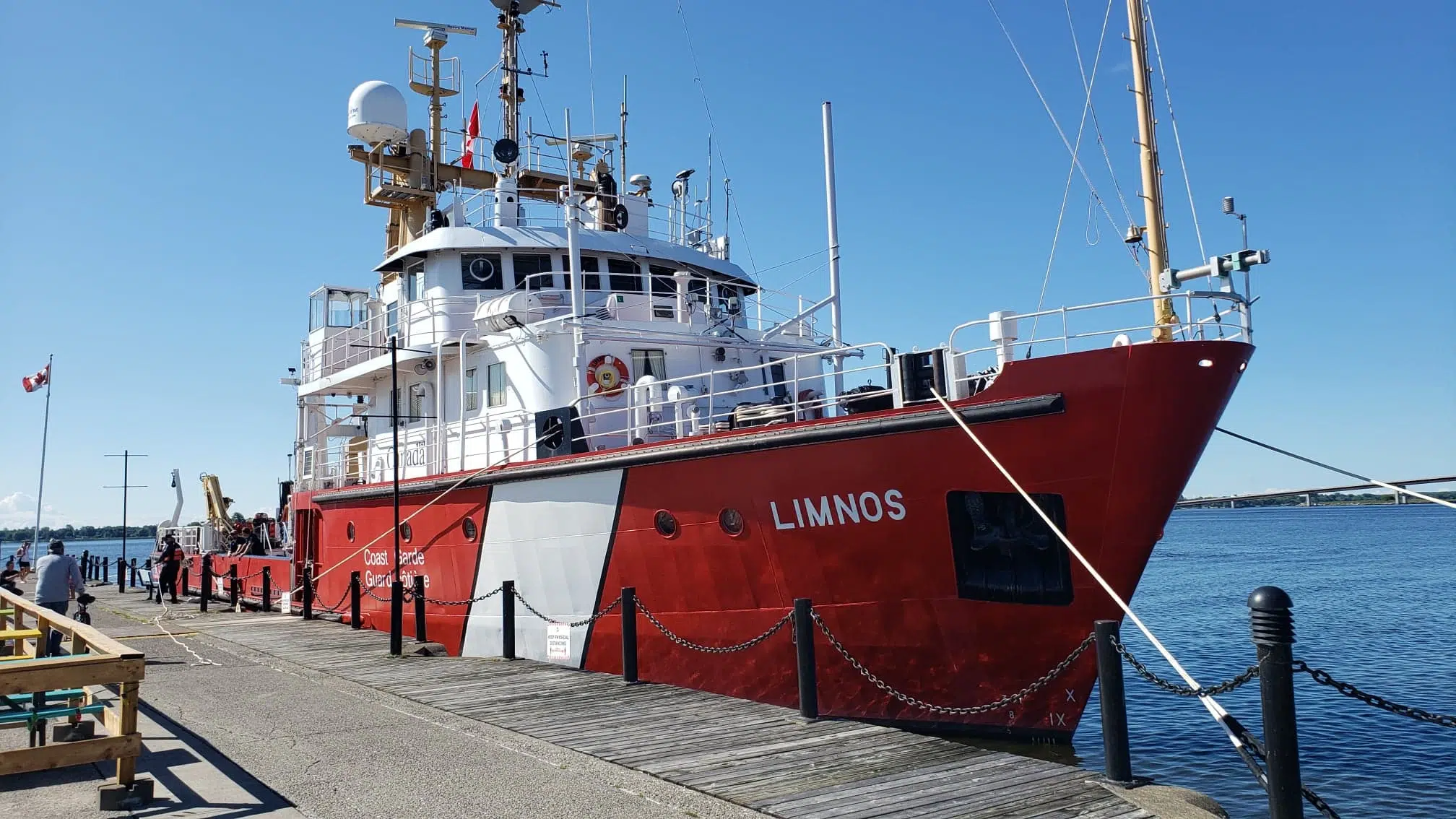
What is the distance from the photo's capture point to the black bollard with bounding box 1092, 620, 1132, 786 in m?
5.75

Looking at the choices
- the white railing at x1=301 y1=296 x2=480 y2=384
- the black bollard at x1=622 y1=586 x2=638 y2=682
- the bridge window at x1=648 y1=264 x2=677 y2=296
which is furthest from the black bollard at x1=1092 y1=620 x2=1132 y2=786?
the bridge window at x1=648 y1=264 x2=677 y2=296

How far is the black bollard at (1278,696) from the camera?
15.2 ft

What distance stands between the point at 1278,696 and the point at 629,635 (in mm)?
5924

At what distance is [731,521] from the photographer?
929 centimetres

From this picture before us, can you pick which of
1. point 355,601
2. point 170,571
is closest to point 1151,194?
point 355,601

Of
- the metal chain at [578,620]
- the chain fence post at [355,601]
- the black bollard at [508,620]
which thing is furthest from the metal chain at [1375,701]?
the chain fence post at [355,601]

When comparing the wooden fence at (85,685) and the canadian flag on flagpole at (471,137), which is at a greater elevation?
the canadian flag on flagpole at (471,137)

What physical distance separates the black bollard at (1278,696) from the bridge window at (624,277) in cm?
1117

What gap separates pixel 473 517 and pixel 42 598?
448 cm

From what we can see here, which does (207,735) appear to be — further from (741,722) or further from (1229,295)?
(1229,295)

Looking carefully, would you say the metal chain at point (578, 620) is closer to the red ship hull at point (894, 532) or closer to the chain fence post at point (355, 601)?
the red ship hull at point (894, 532)

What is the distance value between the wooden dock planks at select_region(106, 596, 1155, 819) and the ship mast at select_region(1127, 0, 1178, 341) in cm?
349

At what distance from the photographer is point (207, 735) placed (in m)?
7.30

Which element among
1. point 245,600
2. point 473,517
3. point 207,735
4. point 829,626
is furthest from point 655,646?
point 245,600
